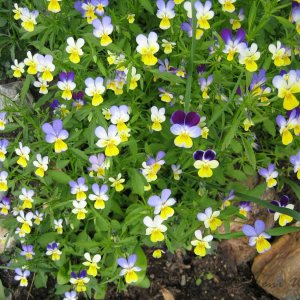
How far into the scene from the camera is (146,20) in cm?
300

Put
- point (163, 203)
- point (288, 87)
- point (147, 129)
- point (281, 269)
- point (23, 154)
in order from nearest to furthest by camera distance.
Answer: point (288, 87) < point (163, 203) < point (23, 154) < point (147, 129) < point (281, 269)

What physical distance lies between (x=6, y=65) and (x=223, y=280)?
2.27m

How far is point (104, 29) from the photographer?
2.37 m

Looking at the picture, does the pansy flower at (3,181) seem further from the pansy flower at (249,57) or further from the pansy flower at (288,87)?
the pansy flower at (288,87)

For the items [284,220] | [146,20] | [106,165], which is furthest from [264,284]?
[146,20]

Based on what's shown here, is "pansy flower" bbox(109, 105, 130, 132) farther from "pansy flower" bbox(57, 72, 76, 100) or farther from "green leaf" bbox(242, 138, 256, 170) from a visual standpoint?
"green leaf" bbox(242, 138, 256, 170)

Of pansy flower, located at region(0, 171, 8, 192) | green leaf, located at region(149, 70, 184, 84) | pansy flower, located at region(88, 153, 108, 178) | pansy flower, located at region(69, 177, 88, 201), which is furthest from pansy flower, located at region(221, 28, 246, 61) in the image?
pansy flower, located at region(0, 171, 8, 192)

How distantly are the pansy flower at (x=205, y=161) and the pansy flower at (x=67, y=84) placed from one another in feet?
2.58

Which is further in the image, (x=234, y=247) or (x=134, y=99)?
(x=234, y=247)

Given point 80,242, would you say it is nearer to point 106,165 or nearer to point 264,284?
point 106,165

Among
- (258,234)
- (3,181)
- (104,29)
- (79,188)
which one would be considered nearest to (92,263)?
(79,188)

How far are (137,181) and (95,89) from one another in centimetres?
54

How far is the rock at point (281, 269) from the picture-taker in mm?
3086

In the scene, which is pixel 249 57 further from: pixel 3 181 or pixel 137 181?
pixel 3 181
